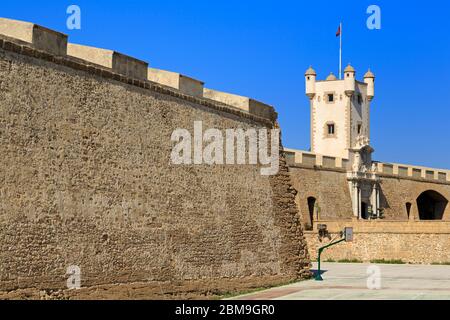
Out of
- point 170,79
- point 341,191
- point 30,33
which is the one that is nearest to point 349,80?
point 341,191

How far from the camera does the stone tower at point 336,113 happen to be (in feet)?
148

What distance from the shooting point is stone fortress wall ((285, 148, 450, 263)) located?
32219mm

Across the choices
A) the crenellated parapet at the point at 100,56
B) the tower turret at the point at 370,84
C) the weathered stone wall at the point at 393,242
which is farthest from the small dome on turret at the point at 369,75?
the crenellated parapet at the point at 100,56

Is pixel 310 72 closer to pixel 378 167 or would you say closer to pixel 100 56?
pixel 378 167

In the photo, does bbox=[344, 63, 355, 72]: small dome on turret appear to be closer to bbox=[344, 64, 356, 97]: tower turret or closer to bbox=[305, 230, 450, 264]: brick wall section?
bbox=[344, 64, 356, 97]: tower turret

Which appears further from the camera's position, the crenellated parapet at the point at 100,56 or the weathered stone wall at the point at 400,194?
the weathered stone wall at the point at 400,194

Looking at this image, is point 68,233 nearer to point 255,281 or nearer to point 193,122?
point 193,122

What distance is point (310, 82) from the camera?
45906 millimetres

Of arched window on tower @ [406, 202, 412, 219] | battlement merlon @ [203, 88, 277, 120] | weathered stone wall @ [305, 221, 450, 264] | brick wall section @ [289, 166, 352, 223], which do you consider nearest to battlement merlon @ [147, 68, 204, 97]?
battlement merlon @ [203, 88, 277, 120]

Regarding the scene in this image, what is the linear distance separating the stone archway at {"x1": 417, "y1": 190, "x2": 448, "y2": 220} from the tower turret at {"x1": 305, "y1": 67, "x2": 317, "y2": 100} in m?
10.9

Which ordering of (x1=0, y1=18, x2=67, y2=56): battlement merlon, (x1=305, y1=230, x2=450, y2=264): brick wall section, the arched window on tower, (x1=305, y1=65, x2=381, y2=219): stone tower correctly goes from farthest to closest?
the arched window on tower → (x1=305, y1=65, x2=381, y2=219): stone tower → (x1=305, y1=230, x2=450, y2=264): brick wall section → (x1=0, y1=18, x2=67, y2=56): battlement merlon

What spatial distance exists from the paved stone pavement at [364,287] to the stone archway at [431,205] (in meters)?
24.1

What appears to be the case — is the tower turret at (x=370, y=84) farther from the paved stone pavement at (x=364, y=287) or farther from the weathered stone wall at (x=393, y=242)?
the paved stone pavement at (x=364, y=287)

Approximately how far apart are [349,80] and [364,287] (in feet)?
87.8
